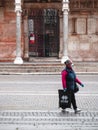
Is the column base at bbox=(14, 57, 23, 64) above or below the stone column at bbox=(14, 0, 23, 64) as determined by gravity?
below

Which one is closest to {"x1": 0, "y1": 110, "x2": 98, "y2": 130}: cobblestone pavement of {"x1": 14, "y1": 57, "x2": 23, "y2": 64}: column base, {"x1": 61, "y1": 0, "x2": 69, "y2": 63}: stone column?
{"x1": 14, "y1": 57, "x2": 23, "y2": 64}: column base

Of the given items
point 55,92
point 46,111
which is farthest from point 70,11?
point 46,111

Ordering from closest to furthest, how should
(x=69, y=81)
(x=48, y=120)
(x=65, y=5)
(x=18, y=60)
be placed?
(x=48, y=120) → (x=69, y=81) → (x=18, y=60) → (x=65, y=5)

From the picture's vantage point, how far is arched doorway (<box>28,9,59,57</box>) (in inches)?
1296

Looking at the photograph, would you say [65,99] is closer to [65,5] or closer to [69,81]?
[69,81]

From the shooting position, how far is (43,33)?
3325 cm

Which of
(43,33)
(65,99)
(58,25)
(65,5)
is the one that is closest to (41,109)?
(65,99)

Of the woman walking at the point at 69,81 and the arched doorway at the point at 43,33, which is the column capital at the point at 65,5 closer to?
the arched doorway at the point at 43,33

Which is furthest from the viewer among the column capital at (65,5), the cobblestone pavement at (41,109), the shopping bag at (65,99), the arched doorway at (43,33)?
the arched doorway at (43,33)

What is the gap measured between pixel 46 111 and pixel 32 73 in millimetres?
14304

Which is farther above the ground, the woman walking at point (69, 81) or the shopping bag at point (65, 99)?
the woman walking at point (69, 81)

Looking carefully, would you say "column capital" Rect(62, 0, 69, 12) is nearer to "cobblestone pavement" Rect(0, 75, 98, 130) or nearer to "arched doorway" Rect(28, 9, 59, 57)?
"arched doorway" Rect(28, 9, 59, 57)

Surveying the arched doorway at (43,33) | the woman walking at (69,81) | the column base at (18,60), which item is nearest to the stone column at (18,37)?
the column base at (18,60)

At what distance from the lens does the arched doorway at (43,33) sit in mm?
32906
